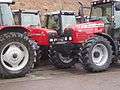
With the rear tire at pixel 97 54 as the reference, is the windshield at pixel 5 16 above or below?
above

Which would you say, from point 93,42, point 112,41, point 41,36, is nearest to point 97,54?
point 93,42

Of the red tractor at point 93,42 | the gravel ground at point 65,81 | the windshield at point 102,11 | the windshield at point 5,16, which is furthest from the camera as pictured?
the windshield at point 102,11

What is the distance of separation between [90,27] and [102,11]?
1253 mm

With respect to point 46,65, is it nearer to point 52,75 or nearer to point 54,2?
point 52,75

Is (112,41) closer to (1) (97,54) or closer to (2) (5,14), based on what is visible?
(1) (97,54)

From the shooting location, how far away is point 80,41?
45.8 feet

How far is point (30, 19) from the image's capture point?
1695cm

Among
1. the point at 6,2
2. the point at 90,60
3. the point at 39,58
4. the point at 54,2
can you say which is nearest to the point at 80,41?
the point at 90,60

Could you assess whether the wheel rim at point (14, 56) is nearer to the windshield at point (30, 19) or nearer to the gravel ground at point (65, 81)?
the gravel ground at point (65, 81)

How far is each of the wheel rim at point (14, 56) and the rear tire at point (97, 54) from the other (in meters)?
1.95

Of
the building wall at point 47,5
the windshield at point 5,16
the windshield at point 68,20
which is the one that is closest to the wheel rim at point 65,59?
the windshield at point 68,20

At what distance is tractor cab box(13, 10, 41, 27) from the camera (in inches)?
651

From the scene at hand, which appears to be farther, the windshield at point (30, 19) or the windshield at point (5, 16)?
the windshield at point (30, 19)

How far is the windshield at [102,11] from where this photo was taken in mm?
14670
